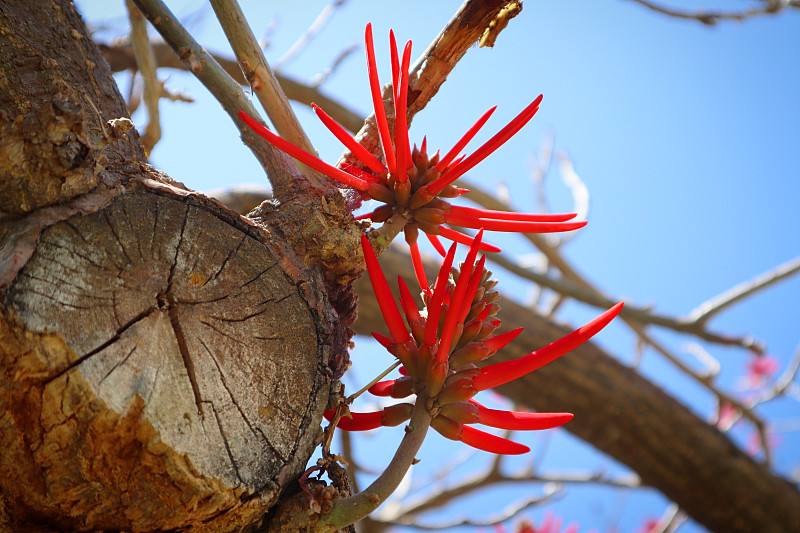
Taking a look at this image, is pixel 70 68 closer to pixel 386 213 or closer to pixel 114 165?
pixel 114 165

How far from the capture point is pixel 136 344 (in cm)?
60

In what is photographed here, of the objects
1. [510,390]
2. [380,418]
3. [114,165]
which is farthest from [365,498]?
[510,390]

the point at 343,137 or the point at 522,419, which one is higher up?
the point at 343,137

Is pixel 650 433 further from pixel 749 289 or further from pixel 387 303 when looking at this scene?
pixel 387 303

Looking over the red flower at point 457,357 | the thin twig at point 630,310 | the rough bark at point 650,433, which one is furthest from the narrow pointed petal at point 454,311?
the rough bark at point 650,433

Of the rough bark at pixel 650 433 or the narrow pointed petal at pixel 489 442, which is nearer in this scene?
the narrow pointed petal at pixel 489 442

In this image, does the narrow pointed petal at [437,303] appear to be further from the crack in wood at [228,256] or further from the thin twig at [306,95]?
the thin twig at [306,95]

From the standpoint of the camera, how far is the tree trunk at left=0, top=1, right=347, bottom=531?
0.56m

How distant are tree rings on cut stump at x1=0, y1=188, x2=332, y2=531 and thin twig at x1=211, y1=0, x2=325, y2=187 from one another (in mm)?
182

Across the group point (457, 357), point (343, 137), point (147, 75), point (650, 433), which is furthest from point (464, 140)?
point (650, 433)

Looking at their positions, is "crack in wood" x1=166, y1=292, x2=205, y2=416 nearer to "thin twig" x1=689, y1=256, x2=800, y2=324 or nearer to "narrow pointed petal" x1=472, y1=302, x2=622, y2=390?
"narrow pointed petal" x1=472, y1=302, x2=622, y2=390

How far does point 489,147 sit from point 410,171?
0.32 ft

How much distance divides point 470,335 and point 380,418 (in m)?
0.14

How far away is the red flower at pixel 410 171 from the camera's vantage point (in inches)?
28.7
